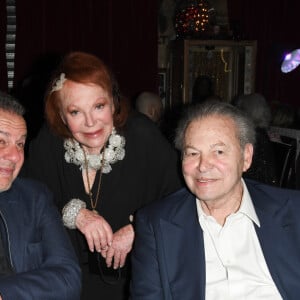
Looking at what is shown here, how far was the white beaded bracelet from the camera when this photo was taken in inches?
80.3

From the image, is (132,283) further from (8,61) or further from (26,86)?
(8,61)

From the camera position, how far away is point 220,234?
180 cm

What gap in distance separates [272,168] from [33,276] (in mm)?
2035

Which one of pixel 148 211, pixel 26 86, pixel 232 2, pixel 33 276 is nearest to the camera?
pixel 33 276

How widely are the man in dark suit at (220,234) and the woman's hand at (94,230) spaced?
0.21 metres

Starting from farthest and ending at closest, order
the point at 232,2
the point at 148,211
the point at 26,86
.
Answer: the point at 232,2 < the point at 26,86 < the point at 148,211

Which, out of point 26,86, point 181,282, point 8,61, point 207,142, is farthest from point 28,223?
point 8,61

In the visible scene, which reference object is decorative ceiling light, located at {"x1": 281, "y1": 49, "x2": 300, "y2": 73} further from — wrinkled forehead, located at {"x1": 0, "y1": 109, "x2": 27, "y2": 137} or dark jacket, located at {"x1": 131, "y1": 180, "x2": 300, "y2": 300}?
wrinkled forehead, located at {"x1": 0, "y1": 109, "x2": 27, "y2": 137}

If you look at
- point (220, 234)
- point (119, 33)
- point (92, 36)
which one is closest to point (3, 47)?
point (92, 36)

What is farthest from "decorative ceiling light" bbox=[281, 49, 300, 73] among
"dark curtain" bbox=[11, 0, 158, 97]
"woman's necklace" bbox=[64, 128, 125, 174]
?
"woman's necklace" bbox=[64, 128, 125, 174]

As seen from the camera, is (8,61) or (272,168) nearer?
(272,168)

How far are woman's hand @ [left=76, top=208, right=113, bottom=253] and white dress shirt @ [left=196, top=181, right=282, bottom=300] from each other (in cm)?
45

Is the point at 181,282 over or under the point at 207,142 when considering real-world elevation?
under

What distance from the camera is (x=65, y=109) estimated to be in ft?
6.52
